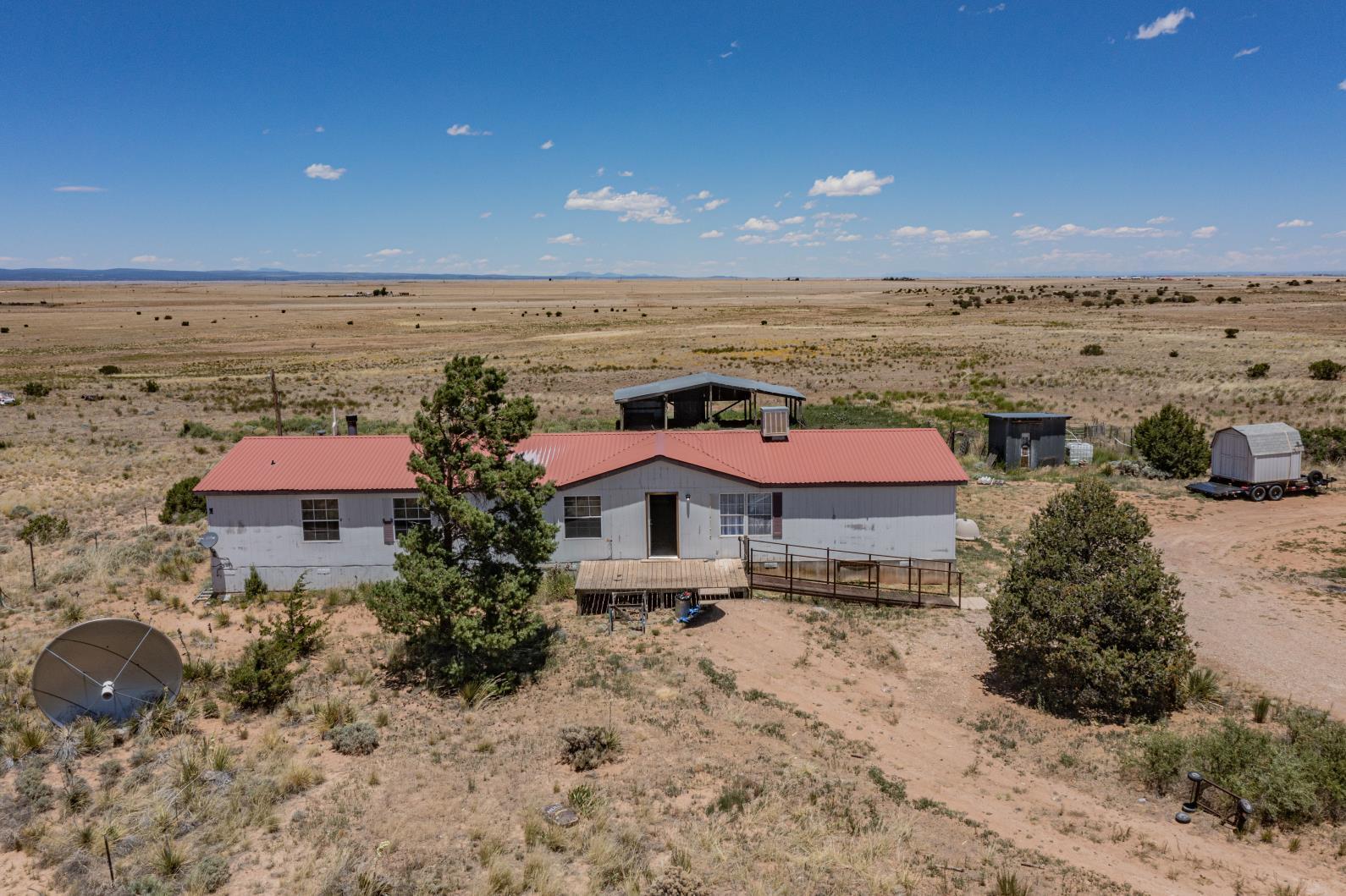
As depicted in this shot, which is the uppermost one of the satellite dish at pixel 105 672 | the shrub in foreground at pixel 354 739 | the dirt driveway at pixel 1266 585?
the satellite dish at pixel 105 672

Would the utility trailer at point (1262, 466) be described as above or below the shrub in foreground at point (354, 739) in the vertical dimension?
above

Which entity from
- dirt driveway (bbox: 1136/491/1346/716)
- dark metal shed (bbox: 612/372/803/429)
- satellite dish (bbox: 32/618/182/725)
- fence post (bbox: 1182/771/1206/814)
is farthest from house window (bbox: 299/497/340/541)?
dirt driveway (bbox: 1136/491/1346/716)

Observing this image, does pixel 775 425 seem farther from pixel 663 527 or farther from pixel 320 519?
pixel 320 519

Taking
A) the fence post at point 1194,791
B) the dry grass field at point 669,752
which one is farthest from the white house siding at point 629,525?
the fence post at point 1194,791

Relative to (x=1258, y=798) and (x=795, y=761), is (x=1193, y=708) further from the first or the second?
(x=795, y=761)

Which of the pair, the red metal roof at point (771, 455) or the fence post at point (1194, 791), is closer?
the fence post at point (1194, 791)

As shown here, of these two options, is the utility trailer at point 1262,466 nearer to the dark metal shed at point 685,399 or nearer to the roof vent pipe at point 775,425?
the dark metal shed at point 685,399

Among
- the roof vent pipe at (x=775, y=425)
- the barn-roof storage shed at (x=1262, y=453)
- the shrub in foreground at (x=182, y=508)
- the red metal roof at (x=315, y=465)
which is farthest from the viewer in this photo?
the barn-roof storage shed at (x=1262, y=453)
